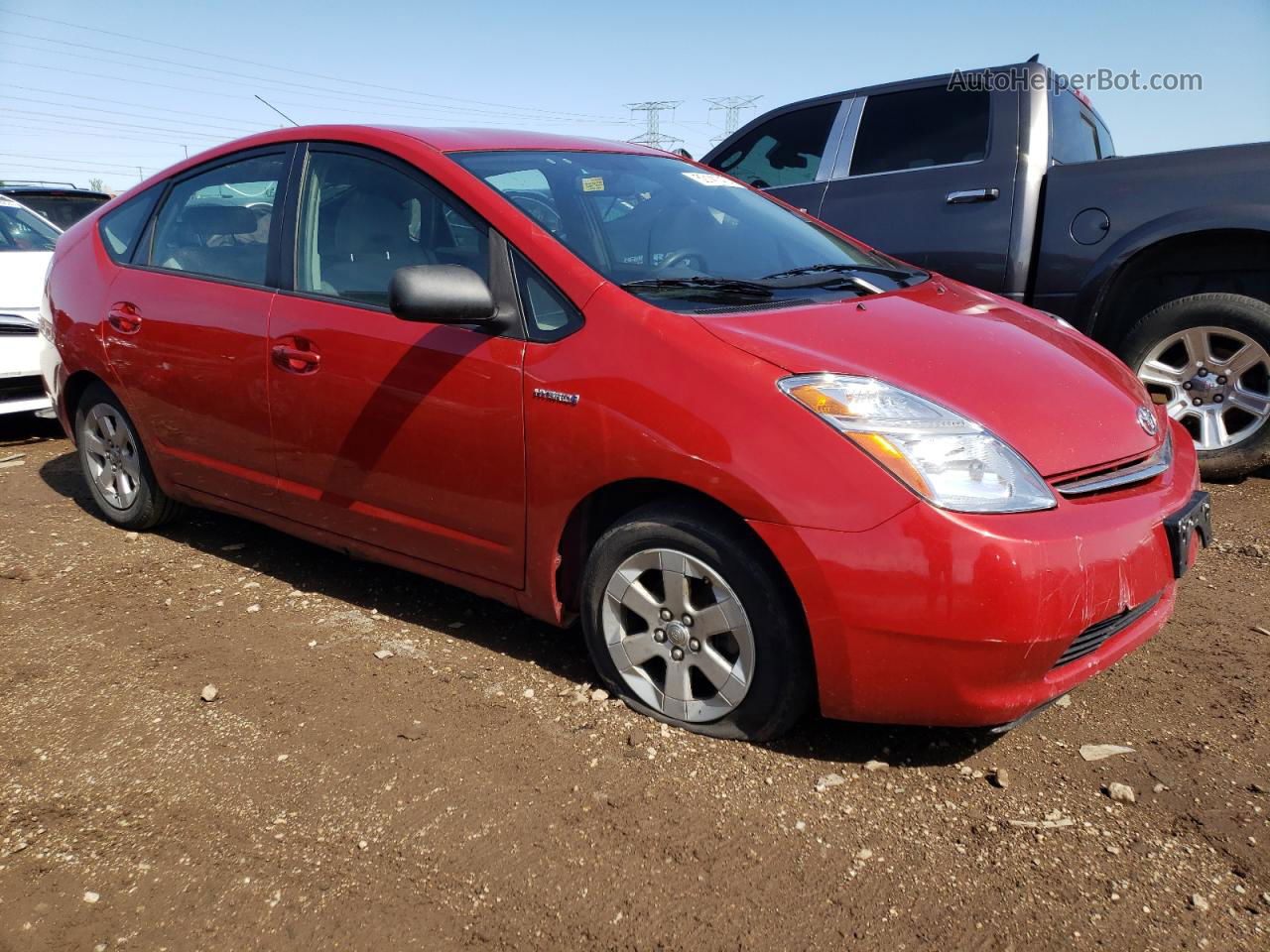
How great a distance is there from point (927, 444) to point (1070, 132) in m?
4.09

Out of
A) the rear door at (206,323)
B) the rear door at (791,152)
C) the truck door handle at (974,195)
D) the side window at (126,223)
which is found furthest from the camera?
the rear door at (791,152)

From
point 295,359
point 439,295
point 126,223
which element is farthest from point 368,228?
point 126,223

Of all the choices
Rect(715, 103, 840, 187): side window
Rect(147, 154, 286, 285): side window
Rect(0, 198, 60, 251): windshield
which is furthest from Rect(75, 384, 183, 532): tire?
Rect(715, 103, 840, 187): side window

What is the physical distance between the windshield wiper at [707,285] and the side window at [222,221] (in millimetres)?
1498

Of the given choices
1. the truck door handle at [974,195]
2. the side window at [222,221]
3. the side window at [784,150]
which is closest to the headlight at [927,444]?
the side window at [222,221]

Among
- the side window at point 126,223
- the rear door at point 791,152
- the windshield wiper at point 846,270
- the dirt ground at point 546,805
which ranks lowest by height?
the dirt ground at point 546,805

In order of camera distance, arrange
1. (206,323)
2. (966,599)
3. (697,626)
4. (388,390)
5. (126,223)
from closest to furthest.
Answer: (966,599), (697,626), (388,390), (206,323), (126,223)

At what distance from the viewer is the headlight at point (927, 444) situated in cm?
234

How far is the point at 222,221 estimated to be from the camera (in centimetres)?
388

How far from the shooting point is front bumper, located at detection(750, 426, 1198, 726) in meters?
2.29

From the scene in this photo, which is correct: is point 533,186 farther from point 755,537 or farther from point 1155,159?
point 1155,159

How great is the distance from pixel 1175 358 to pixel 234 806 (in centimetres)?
457

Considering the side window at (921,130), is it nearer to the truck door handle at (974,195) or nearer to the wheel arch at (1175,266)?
the truck door handle at (974,195)

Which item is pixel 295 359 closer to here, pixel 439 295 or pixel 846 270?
pixel 439 295
